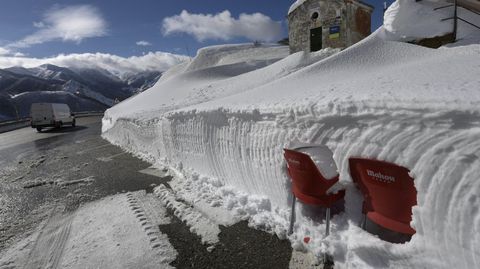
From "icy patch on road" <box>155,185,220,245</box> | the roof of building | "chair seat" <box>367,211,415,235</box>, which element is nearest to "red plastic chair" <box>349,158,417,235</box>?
"chair seat" <box>367,211,415,235</box>

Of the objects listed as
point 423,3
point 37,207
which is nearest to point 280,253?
point 37,207

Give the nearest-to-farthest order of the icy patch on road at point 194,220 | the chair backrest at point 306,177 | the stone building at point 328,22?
the chair backrest at point 306,177 < the icy patch on road at point 194,220 < the stone building at point 328,22

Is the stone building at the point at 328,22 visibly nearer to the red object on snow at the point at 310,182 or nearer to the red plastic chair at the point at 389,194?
the red object on snow at the point at 310,182

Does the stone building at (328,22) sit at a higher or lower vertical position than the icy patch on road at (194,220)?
higher

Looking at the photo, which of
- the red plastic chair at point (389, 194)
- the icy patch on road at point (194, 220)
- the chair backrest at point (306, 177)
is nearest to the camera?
the red plastic chair at point (389, 194)

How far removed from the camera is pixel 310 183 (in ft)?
10.9

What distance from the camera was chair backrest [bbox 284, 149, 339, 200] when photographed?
326 centimetres

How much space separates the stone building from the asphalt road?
1243 centimetres

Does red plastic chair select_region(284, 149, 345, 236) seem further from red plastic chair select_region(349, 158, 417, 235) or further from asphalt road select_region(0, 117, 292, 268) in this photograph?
asphalt road select_region(0, 117, 292, 268)

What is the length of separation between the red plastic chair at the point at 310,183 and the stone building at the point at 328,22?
51.6 feet

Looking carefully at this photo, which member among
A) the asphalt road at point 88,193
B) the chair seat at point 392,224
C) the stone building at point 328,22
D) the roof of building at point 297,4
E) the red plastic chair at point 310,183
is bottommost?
the asphalt road at point 88,193

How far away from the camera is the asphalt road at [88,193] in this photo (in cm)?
369

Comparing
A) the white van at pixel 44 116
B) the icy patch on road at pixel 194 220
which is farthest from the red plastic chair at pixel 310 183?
the white van at pixel 44 116

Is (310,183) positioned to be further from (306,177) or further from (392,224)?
(392,224)
